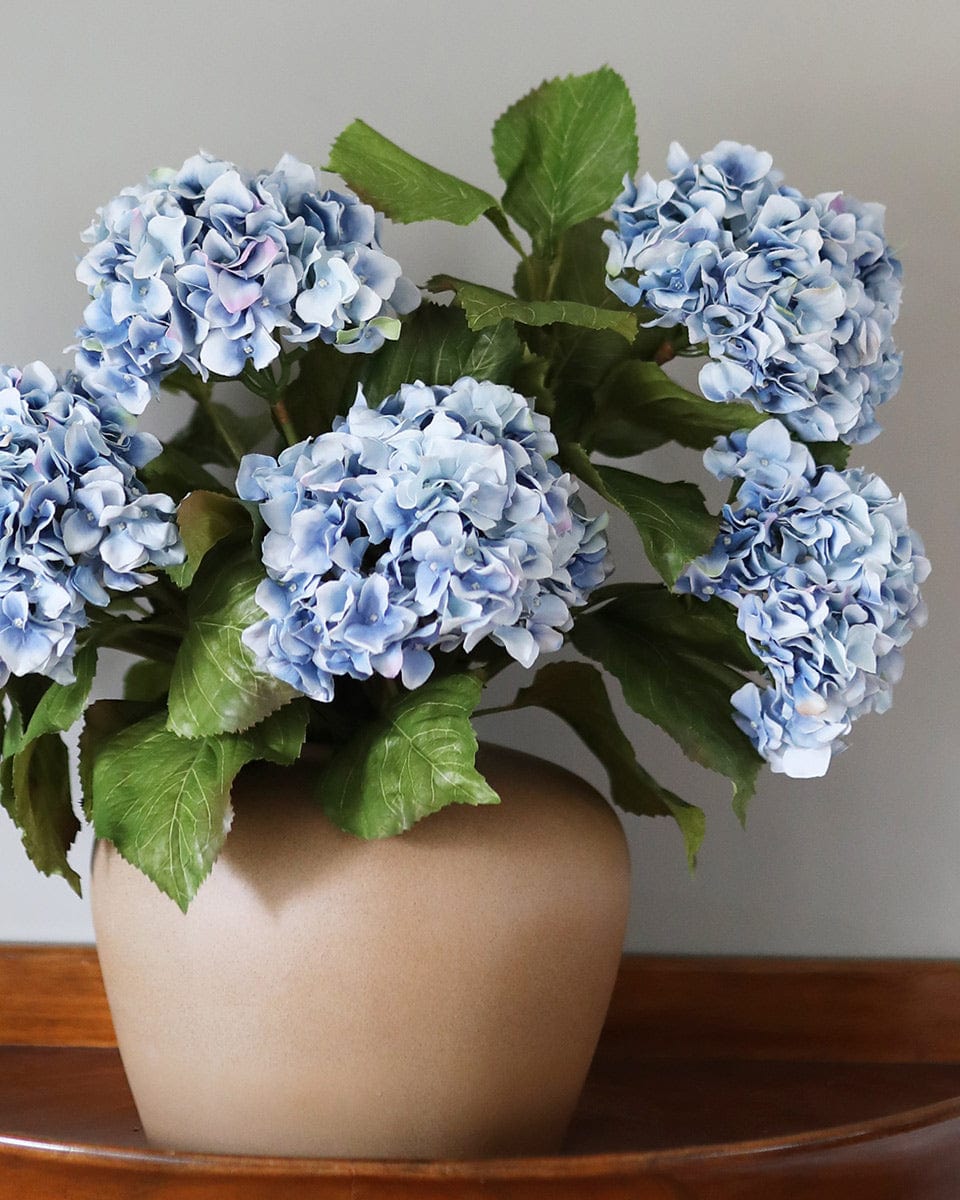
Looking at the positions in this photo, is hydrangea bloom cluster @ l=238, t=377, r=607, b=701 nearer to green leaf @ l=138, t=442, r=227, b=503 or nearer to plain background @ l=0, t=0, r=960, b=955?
green leaf @ l=138, t=442, r=227, b=503

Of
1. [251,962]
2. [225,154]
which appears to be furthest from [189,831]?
[225,154]

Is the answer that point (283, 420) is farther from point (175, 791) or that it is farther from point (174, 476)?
point (175, 791)

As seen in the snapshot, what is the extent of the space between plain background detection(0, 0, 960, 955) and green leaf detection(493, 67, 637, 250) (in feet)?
0.81

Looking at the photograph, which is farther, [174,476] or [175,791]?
[174,476]

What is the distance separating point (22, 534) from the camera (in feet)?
1.93

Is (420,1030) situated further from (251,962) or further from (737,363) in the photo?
(737,363)

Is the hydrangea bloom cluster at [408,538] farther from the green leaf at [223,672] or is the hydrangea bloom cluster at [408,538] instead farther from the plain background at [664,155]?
the plain background at [664,155]

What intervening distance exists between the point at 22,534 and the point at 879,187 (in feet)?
2.66

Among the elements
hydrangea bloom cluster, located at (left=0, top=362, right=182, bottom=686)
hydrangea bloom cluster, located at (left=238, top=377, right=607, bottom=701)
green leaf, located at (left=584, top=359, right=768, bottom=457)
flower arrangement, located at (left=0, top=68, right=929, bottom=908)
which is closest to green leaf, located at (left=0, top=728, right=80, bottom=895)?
flower arrangement, located at (left=0, top=68, right=929, bottom=908)

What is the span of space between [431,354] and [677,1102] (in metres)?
0.57

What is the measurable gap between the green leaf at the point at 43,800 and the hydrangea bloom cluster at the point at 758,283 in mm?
462

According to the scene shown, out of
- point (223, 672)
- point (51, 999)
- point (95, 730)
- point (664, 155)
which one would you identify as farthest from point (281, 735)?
point (664, 155)

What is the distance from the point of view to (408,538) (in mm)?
572

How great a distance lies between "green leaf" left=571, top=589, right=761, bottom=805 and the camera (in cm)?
70
